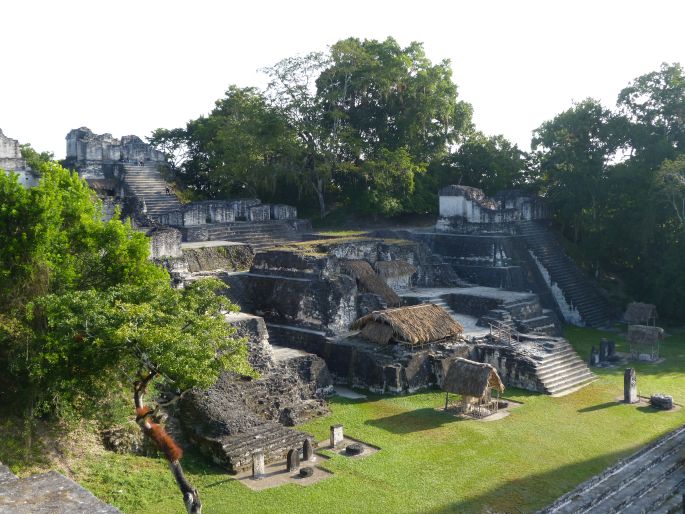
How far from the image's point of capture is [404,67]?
90.8ft

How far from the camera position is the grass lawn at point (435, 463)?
9352mm

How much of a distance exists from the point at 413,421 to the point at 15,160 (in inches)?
Result: 752

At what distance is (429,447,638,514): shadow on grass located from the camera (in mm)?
9297

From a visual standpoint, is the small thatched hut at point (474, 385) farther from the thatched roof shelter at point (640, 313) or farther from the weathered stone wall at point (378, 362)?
the thatched roof shelter at point (640, 313)

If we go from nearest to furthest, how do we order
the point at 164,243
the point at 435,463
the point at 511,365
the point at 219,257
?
the point at 435,463 < the point at 511,365 < the point at 164,243 < the point at 219,257

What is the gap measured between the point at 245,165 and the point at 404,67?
7.97 m

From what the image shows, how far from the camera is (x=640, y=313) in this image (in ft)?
63.1

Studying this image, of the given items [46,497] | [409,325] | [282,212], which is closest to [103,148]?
[282,212]

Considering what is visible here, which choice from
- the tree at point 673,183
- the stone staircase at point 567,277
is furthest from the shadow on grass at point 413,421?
the tree at point 673,183

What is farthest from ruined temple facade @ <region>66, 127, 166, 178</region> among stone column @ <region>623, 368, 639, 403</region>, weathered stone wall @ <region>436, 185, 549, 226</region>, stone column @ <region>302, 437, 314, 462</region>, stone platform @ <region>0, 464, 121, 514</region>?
stone platform @ <region>0, 464, 121, 514</region>

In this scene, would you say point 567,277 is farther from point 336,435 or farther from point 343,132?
point 336,435

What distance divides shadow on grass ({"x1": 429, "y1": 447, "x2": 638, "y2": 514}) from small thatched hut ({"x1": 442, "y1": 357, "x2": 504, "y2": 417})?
2.63 meters

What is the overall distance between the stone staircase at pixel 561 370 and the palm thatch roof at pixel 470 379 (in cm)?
189

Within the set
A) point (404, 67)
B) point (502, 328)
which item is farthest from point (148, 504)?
point (404, 67)
